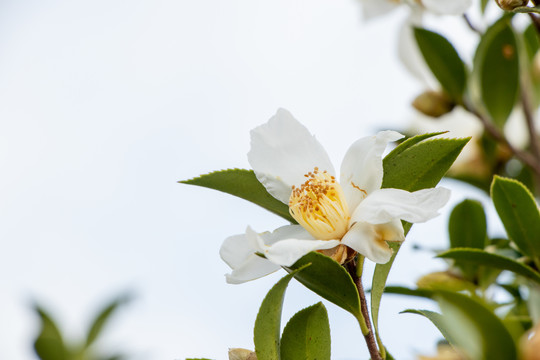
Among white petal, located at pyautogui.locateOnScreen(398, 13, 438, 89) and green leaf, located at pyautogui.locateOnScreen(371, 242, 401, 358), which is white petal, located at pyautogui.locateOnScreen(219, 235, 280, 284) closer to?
green leaf, located at pyautogui.locateOnScreen(371, 242, 401, 358)

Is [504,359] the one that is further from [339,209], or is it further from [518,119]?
[518,119]

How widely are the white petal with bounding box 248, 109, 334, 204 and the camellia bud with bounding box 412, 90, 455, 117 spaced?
2.19ft

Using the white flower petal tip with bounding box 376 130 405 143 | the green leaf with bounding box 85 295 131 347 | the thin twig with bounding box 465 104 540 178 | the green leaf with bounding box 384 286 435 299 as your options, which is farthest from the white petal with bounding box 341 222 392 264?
the green leaf with bounding box 85 295 131 347

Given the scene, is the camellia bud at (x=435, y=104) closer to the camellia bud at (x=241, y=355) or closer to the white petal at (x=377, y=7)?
the white petal at (x=377, y=7)

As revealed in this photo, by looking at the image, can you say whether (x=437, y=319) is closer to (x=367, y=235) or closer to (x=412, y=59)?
(x=367, y=235)

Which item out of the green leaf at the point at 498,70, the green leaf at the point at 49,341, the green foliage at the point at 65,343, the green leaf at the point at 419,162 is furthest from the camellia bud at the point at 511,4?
the green leaf at the point at 49,341

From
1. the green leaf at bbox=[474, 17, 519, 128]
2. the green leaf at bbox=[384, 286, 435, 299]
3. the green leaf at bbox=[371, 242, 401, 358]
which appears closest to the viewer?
the green leaf at bbox=[371, 242, 401, 358]

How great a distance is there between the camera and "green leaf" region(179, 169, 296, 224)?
812mm

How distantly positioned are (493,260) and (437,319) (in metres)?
0.20

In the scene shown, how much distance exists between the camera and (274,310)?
76cm

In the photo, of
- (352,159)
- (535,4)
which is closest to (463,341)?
(352,159)

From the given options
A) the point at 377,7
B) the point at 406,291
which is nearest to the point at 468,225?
the point at 406,291

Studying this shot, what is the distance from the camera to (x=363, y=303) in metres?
0.75

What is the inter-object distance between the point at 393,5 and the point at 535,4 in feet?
2.18
